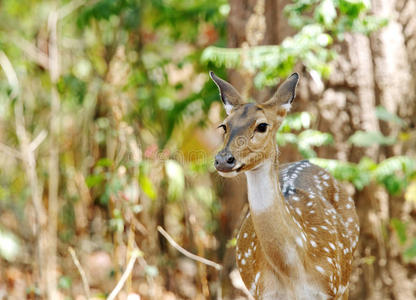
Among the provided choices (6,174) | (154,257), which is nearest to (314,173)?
(154,257)

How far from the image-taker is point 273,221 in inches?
123

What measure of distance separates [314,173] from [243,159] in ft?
5.26

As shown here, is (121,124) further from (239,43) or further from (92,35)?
(92,35)

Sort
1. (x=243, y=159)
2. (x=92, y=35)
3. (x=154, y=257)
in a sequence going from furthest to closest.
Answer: (x=92, y=35)
(x=154, y=257)
(x=243, y=159)

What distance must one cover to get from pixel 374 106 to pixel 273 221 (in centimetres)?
244

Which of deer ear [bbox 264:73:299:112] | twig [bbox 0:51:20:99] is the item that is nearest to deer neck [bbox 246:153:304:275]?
deer ear [bbox 264:73:299:112]

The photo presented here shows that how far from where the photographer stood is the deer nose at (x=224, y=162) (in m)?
2.81

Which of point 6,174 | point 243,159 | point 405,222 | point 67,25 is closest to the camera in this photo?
point 243,159

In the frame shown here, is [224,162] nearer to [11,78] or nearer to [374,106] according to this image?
[374,106]

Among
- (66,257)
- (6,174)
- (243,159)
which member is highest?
(243,159)

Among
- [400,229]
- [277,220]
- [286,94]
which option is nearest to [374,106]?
[400,229]

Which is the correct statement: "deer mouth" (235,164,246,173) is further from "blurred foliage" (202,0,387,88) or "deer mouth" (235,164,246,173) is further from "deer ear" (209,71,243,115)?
"blurred foliage" (202,0,387,88)

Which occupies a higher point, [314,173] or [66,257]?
[314,173]

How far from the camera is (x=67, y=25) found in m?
8.04
